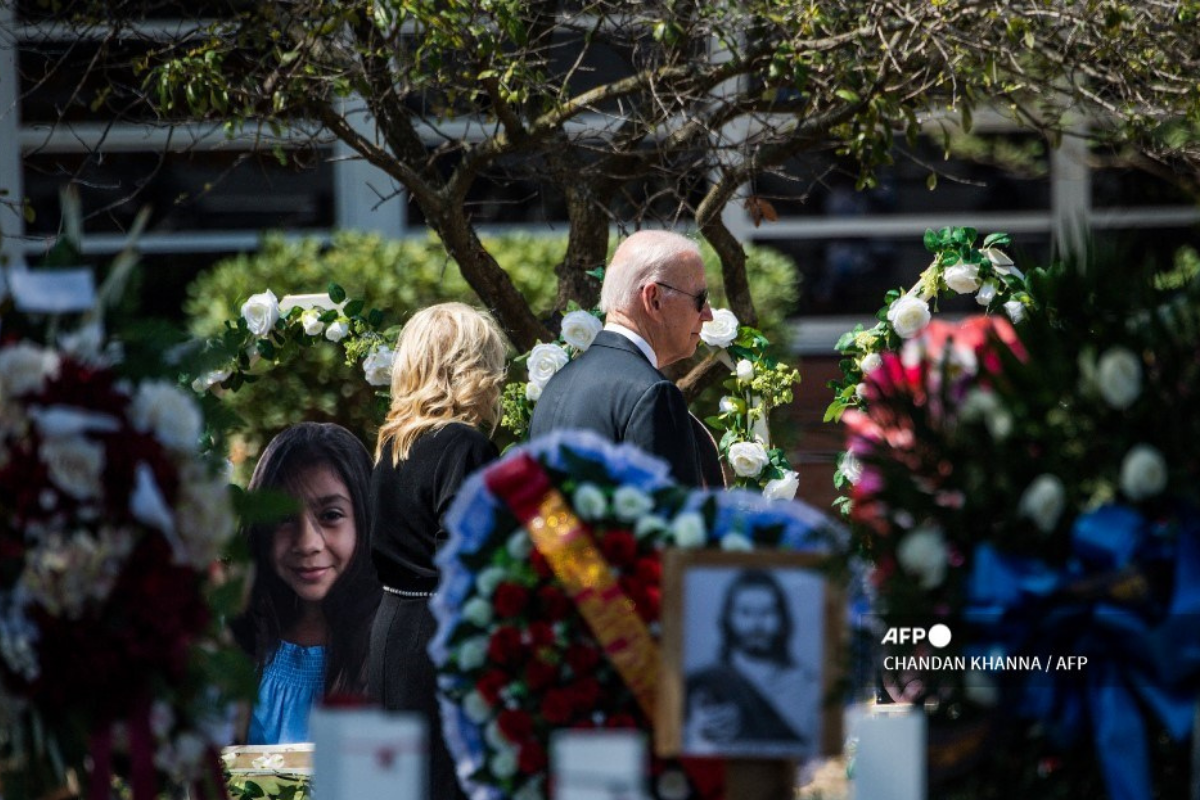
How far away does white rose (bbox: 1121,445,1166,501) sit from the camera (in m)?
2.06

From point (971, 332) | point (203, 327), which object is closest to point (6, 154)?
point (203, 327)

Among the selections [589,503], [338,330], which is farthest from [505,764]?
[338,330]

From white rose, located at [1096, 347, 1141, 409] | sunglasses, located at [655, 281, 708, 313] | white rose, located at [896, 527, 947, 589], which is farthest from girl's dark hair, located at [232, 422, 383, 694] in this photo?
white rose, located at [1096, 347, 1141, 409]

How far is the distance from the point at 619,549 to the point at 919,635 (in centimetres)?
43

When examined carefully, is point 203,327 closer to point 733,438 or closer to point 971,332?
point 733,438

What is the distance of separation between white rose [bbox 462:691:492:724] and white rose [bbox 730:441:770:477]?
2.57 metres

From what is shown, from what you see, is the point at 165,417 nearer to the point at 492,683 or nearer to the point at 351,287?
the point at 492,683

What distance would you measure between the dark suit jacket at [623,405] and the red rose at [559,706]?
1394mm

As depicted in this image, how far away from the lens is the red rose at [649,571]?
2289mm

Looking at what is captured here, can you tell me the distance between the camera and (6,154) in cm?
821

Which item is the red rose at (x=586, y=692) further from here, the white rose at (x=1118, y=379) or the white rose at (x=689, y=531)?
the white rose at (x=1118, y=379)

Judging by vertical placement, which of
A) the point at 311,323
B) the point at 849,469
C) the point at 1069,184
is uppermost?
the point at 1069,184

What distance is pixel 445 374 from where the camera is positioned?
4.11 m

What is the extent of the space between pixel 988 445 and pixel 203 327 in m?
5.82
